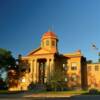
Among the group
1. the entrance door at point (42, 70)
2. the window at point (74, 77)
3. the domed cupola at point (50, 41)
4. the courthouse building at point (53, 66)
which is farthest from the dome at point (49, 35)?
the window at point (74, 77)

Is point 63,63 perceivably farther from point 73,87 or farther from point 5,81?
point 5,81

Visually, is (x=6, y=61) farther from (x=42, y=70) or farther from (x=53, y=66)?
(x=53, y=66)

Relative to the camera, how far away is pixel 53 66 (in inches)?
3127

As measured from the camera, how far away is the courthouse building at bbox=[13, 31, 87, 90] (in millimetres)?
81188

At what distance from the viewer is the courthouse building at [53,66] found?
266 ft

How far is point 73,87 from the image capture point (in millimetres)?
82062

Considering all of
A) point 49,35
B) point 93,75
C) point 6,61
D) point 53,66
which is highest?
point 49,35

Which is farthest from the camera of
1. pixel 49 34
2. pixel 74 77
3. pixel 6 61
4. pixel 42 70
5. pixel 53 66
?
pixel 49 34

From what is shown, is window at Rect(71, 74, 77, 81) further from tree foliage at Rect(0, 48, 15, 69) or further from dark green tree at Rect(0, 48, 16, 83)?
tree foliage at Rect(0, 48, 15, 69)

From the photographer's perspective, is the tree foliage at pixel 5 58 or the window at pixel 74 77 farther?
the tree foliage at pixel 5 58

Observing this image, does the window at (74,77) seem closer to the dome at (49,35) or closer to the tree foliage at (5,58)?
the dome at (49,35)

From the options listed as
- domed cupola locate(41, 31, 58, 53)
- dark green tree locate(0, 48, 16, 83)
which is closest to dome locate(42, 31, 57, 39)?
domed cupola locate(41, 31, 58, 53)

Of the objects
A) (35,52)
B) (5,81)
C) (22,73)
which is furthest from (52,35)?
(5,81)

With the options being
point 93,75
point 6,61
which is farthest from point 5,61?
point 93,75
